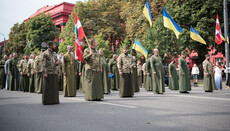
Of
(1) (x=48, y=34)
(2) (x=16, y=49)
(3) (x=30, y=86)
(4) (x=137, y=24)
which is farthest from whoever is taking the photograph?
(2) (x=16, y=49)

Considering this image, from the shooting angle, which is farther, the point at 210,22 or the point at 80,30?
the point at 210,22

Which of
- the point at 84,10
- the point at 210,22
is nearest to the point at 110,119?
the point at 210,22

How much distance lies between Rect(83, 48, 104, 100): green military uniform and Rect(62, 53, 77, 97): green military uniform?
2.12 metres

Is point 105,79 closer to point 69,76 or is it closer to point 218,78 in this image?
point 69,76

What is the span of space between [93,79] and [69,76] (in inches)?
97.7

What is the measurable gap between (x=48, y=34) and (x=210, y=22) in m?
35.9

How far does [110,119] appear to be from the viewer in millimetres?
5438

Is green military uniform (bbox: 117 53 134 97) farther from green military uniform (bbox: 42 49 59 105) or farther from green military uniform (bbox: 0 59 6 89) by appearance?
green military uniform (bbox: 0 59 6 89)

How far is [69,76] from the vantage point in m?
11.0

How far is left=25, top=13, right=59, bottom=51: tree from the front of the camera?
52.1 meters

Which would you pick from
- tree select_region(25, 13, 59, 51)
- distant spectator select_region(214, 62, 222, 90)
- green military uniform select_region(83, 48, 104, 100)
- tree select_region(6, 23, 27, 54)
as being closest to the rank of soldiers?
green military uniform select_region(83, 48, 104, 100)

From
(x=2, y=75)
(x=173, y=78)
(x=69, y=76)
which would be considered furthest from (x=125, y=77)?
(x=2, y=75)

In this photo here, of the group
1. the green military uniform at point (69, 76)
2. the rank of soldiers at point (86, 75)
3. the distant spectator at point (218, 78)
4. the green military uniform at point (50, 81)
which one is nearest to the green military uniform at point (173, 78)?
the rank of soldiers at point (86, 75)

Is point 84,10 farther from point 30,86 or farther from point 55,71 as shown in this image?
point 55,71
